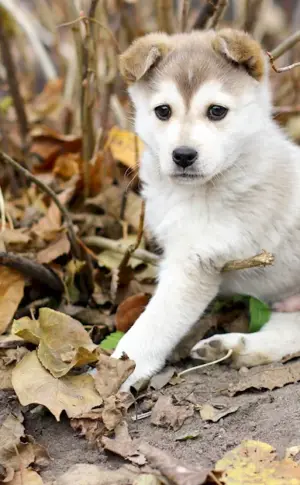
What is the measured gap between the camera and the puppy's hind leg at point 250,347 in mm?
3514

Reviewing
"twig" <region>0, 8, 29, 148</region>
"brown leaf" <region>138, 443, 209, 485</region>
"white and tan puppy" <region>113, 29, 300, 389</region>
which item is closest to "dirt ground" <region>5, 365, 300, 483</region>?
"brown leaf" <region>138, 443, 209, 485</region>

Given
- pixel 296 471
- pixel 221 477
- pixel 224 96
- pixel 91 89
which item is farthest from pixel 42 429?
pixel 91 89

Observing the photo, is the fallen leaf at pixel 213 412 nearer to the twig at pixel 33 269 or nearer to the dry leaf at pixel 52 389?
the dry leaf at pixel 52 389

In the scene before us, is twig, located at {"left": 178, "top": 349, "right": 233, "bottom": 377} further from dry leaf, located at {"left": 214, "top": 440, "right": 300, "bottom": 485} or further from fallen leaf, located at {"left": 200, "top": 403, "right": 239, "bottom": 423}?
dry leaf, located at {"left": 214, "top": 440, "right": 300, "bottom": 485}

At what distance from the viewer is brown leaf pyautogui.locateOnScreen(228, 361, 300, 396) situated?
3.24 meters

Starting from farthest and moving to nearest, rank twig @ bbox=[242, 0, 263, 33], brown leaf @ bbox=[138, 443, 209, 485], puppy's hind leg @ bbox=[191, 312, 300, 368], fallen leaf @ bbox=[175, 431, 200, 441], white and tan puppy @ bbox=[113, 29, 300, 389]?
twig @ bbox=[242, 0, 263, 33]
puppy's hind leg @ bbox=[191, 312, 300, 368]
white and tan puppy @ bbox=[113, 29, 300, 389]
fallen leaf @ bbox=[175, 431, 200, 441]
brown leaf @ bbox=[138, 443, 209, 485]

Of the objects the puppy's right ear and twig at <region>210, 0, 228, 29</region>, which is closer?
the puppy's right ear

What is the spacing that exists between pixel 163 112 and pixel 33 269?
109cm

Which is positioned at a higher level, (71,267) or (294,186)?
(294,186)

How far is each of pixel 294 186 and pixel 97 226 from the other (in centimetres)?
138

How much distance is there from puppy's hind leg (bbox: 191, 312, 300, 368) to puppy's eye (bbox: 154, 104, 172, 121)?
3.60 feet

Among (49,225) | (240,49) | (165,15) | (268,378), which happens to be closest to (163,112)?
(240,49)

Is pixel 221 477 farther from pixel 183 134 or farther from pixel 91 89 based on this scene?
pixel 91 89

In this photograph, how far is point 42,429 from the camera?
9.90 ft
